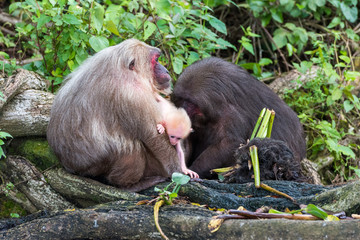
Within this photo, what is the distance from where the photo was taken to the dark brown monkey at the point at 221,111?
577 cm

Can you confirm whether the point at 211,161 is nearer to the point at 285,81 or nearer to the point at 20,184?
the point at 20,184

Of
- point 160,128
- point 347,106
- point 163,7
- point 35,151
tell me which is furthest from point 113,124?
point 347,106

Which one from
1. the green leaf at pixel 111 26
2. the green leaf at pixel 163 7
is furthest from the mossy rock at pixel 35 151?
the green leaf at pixel 163 7

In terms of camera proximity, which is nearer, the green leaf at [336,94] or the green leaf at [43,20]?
the green leaf at [43,20]

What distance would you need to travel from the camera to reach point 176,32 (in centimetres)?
626

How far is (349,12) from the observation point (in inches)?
323

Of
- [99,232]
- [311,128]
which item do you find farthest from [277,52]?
[99,232]

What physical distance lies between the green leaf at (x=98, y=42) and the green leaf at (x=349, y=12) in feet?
13.2

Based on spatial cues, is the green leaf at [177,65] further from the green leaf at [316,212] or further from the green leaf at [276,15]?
the green leaf at [316,212]

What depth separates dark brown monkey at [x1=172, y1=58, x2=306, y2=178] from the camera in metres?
5.77

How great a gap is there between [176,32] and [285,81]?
217 centimetres

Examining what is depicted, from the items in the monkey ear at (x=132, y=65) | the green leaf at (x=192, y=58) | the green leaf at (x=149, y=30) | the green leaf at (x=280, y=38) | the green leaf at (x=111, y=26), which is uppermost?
the green leaf at (x=111, y=26)

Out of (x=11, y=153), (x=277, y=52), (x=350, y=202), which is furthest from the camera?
(x=277, y=52)

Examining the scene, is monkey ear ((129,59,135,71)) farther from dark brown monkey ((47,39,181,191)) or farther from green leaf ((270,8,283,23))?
green leaf ((270,8,283,23))
